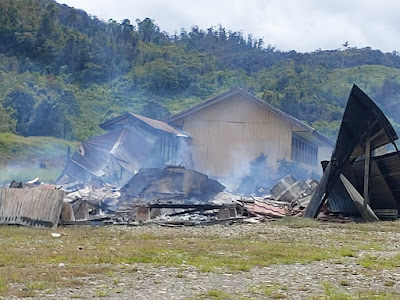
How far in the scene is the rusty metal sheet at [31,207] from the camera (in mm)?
14141

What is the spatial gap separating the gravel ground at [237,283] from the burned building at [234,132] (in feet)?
77.7

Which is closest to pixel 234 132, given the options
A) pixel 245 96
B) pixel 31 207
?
pixel 245 96

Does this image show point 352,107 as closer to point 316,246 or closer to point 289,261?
point 316,246

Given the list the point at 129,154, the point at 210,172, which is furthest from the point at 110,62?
the point at 129,154

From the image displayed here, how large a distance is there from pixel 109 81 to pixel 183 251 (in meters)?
48.6

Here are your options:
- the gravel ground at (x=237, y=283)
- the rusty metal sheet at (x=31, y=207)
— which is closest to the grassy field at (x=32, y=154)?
the rusty metal sheet at (x=31, y=207)

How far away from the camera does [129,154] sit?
92.7ft

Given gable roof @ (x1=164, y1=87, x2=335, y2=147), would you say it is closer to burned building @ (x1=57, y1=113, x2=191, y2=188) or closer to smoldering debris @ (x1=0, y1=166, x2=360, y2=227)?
burned building @ (x1=57, y1=113, x2=191, y2=188)

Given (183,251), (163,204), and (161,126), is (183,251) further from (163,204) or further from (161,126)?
(161,126)

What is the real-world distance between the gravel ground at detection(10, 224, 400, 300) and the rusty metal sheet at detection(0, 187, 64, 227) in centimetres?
596

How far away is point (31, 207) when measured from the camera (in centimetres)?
1432

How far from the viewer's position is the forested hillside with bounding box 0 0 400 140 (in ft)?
146

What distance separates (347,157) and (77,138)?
2884cm

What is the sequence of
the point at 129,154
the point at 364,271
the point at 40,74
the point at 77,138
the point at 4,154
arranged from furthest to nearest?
the point at 40,74 → the point at 77,138 → the point at 4,154 → the point at 129,154 → the point at 364,271
